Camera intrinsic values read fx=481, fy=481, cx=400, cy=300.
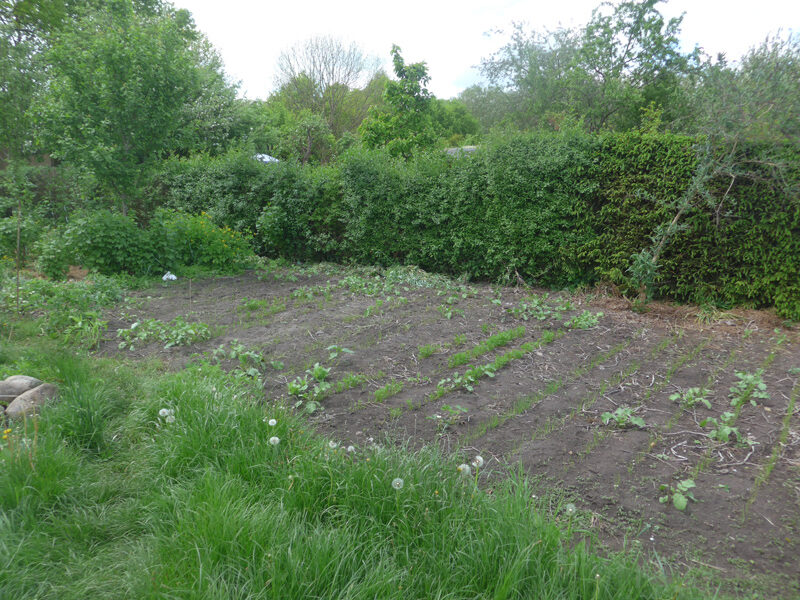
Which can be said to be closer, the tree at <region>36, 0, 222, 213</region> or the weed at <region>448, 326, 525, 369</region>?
the weed at <region>448, 326, 525, 369</region>

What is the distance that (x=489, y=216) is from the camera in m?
7.78

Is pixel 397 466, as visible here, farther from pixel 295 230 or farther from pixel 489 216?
pixel 295 230

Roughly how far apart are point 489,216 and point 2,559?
7020 mm

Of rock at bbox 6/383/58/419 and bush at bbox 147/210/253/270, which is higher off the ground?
bush at bbox 147/210/253/270

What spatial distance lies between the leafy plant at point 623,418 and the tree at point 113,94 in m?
8.13

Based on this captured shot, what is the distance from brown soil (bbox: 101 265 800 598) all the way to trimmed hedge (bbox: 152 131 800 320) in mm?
590

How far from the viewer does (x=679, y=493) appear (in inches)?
103

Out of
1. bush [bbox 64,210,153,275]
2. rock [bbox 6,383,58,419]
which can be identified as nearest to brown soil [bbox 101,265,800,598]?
rock [bbox 6,383,58,419]

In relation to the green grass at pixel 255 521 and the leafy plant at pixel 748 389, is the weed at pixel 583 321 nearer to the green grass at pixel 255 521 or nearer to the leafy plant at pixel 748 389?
the leafy plant at pixel 748 389

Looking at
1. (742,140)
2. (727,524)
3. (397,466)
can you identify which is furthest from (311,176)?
(727,524)

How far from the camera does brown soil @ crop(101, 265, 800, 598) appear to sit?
2.39 m

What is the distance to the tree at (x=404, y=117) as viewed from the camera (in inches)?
545

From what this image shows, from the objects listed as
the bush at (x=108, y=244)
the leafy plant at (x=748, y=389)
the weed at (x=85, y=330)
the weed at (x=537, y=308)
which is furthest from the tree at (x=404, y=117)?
the leafy plant at (x=748, y=389)

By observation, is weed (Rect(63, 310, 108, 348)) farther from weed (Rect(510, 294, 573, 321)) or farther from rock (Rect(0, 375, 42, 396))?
weed (Rect(510, 294, 573, 321))
